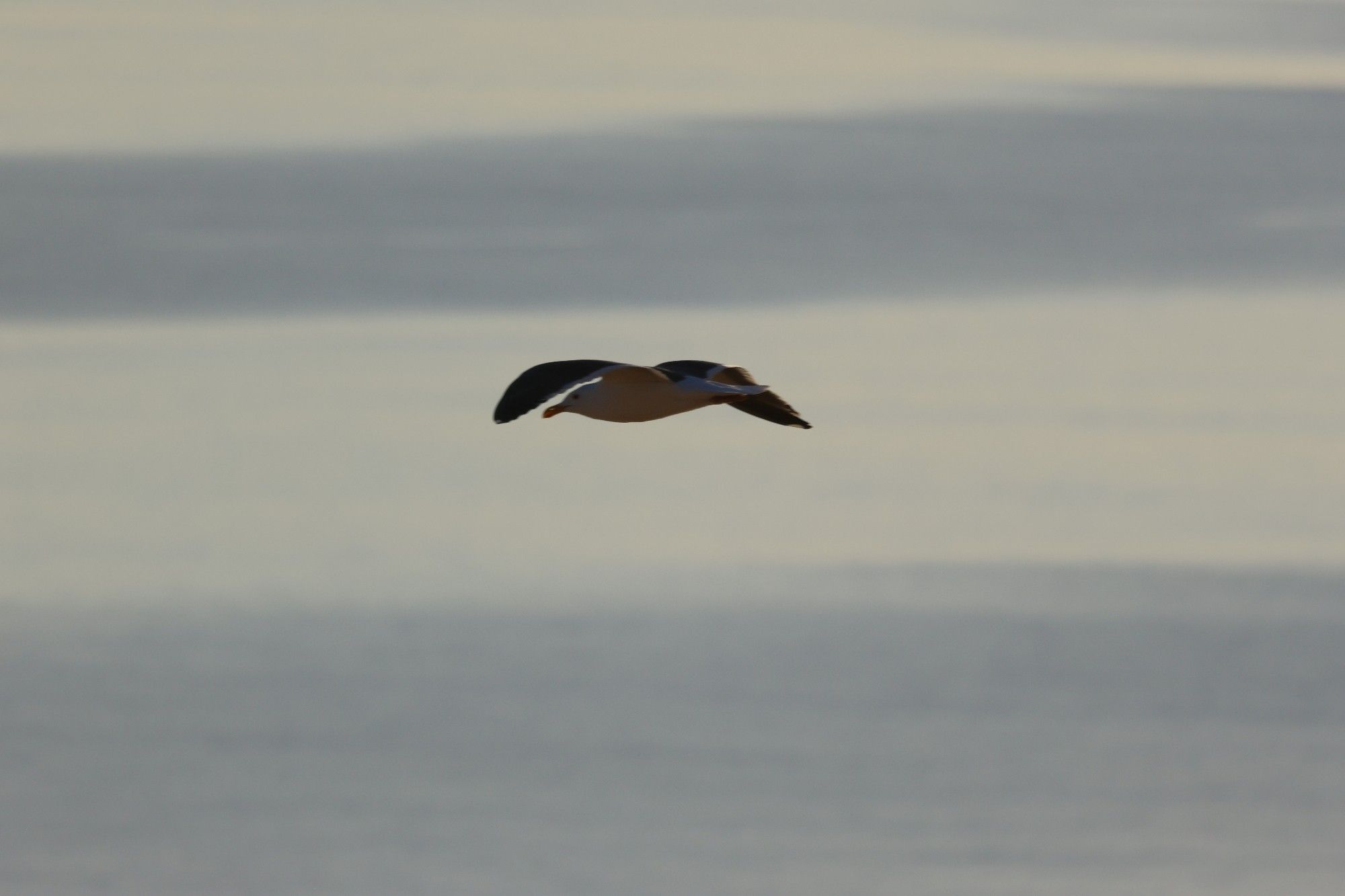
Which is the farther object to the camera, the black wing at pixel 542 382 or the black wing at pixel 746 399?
the black wing at pixel 746 399

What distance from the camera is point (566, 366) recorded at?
33062mm

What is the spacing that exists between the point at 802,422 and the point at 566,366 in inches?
168

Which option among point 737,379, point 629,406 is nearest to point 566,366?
point 629,406

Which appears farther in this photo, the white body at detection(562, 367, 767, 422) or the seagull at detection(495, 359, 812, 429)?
the white body at detection(562, 367, 767, 422)

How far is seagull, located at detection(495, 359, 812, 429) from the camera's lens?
32500mm

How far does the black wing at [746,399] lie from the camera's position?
35.4 m

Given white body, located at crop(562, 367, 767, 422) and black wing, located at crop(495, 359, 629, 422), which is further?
white body, located at crop(562, 367, 767, 422)

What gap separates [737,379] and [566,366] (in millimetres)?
3813

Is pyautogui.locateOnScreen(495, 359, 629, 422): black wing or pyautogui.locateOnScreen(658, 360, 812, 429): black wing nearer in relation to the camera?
pyautogui.locateOnScreen(495, 359, 629, 422): black wing

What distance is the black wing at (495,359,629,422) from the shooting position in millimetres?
31439

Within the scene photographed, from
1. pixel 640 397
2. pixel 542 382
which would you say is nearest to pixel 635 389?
pixel 640 397

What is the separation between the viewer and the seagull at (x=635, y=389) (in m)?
32.5

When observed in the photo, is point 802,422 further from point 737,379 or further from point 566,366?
point 566,366

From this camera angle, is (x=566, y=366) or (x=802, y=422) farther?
(x=802, y=422)
